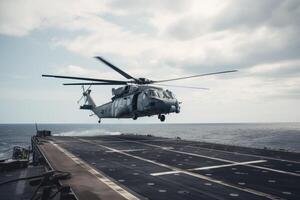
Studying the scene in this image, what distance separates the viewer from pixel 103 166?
1667cm

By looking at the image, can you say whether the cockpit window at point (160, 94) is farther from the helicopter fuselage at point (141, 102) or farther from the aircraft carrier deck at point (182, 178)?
the aircraft carrier deck at point (182, 178)

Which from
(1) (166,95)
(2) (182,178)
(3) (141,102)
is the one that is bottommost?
(2) (182,178)

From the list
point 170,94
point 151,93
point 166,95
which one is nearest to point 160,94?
point 166,95

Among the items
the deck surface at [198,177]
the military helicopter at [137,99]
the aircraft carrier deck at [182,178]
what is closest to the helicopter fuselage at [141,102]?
the military helicopter at [137,99]

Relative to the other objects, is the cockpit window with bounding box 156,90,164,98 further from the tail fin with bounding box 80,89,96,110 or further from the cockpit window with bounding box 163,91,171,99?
the tail fin with bounding box 80,89,96,110

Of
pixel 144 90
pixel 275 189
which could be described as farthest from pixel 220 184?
pixel 144 90

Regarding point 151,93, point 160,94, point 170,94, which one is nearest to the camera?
point 151,93

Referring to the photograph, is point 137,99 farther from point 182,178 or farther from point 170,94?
point 182,178

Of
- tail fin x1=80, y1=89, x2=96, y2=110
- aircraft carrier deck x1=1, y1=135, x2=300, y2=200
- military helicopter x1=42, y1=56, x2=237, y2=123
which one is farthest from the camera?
tail fin x1=80, y1=89, x2=96, y2=110

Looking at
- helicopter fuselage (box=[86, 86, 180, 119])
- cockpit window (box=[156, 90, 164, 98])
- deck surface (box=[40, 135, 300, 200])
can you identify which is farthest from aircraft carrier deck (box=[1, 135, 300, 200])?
cockpit window (box=[156, 90, 164, 98])

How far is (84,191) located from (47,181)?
1371 mm

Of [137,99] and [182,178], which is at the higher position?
[137,99]

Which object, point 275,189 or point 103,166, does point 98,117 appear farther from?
point 275,189

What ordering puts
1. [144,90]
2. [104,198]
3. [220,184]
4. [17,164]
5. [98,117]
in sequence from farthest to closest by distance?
[98,117]
[144,90]
[17,164]
[220,184]
[104,198]
